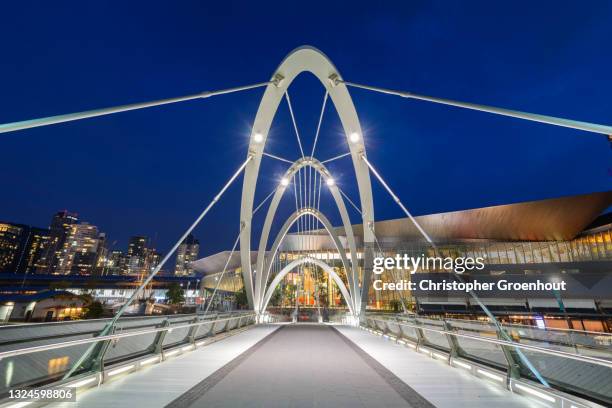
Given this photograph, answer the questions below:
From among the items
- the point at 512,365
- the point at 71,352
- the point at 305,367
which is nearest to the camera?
the point at 71,352

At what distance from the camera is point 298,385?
488 cm

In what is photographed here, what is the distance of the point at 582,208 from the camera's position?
38.1 meters

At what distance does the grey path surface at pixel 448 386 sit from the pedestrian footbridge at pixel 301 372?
0.02 meters

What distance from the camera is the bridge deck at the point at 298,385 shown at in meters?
4.03

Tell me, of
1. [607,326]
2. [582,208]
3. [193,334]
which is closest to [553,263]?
[582,208]

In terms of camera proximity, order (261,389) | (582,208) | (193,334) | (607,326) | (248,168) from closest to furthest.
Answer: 1. (261,389)
2. (193,334)
3. (248,168)
4. (607,326)
5. (582,208)

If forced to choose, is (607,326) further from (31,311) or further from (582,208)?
(31,311)

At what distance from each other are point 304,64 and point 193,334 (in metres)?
14.3

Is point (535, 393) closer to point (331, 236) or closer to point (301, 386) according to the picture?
point (301, 386)

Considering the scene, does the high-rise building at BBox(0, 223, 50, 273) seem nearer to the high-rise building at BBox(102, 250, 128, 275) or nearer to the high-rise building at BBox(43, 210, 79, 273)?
the high-rise building at BBox(43, 210, 79, 273)

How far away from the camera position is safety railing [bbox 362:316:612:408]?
3.72m

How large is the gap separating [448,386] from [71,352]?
5.74 m

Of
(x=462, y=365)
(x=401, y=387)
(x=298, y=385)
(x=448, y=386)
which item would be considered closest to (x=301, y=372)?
(x=298, y=385)
